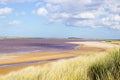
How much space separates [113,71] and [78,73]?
2.86 feet

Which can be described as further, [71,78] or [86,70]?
[86,70]

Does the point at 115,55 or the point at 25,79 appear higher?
the point at 115,55

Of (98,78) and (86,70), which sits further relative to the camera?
(86,70)

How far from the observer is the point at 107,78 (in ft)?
20.3

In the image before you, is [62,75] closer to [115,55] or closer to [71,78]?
[71,78]

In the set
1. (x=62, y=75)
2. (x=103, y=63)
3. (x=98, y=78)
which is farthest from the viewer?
(x=103, y=63)

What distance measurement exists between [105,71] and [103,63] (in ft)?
1.41

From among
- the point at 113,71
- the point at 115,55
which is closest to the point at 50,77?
the point at 113,71

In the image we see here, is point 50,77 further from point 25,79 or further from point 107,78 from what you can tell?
point 107,78

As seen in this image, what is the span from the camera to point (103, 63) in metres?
Result: 6.92

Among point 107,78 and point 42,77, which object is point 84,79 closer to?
point 107,78

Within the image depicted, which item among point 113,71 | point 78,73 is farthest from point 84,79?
point 113,71

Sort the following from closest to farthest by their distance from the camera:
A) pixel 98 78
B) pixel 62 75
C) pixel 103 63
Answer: pixel 98 78, pixel 62 75, pixel 103 63

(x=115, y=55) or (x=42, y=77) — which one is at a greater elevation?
(x=115, y=55)
